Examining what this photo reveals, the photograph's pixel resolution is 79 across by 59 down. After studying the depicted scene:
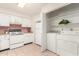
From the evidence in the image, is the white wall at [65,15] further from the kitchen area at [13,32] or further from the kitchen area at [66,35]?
the kitchen area at [13,32]

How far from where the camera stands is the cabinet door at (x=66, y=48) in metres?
1.94

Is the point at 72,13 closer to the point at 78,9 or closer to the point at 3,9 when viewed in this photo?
the point at 78,9

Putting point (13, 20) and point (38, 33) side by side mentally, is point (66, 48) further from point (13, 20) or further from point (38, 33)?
point (13, 20)

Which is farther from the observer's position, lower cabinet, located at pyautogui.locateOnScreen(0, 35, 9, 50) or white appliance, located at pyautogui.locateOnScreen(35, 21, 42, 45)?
white appliance, located at pyautogui.locateOnScreen(35, 21, 42, 45)

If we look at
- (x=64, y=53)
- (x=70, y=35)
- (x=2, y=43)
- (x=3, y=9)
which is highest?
(x=3, y=9)

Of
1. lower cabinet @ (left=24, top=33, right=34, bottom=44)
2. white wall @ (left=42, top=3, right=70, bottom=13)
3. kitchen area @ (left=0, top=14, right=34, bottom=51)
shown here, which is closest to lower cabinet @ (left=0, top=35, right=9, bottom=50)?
kitchen area @ (left=0, top=14, right=34, bottom=51)

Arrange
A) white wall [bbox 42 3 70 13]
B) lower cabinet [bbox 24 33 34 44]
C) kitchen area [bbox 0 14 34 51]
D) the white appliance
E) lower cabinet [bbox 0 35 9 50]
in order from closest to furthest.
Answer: white wall [bbox 42 3 70 13], lower cabinet [bbox 0 35 9 50], kitchen area [bbox 0 14 34 51], lower cabinet [bbox 24 33 34 44], the white appliance

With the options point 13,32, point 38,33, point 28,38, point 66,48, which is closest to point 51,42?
point 66,48

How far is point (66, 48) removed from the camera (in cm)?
213

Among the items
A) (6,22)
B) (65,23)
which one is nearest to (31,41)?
(6,22)

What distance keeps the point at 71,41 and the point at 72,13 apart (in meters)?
1.02

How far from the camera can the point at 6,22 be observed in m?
3.36

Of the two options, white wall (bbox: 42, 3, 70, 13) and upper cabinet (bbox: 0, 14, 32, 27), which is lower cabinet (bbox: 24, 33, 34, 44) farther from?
white wall (bbox: 42, 3, 70, 13)

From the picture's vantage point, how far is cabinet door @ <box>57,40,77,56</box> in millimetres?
1944
